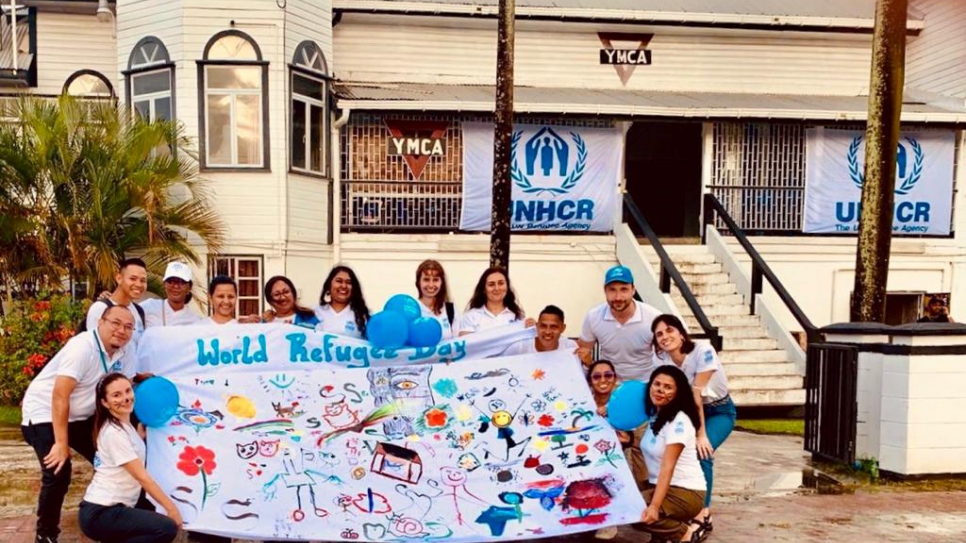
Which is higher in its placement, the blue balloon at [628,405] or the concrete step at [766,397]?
the blue balloon at [628,405]

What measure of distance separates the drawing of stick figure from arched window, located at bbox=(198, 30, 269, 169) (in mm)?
8691

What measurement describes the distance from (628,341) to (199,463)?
2.99 metres

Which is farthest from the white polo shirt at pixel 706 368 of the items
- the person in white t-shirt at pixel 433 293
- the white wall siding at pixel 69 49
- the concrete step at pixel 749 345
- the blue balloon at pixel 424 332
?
the white wall siding at pixel 69 49

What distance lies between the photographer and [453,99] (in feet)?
44.6

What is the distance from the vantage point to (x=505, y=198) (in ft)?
34.8

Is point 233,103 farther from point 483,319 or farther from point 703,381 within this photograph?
point 703,381

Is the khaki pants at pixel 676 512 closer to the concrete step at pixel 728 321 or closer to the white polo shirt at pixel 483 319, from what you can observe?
the white polo shirt at pixel 483 319

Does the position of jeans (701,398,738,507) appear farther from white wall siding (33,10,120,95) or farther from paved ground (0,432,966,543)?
white wall siding (33,10,120,95)

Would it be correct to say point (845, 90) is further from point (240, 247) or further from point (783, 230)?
point (240, 247)

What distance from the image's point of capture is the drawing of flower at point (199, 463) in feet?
16.6

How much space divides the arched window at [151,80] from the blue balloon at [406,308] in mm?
8666

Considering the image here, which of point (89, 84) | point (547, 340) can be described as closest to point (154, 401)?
point (547, 340)

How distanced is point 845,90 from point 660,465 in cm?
1326

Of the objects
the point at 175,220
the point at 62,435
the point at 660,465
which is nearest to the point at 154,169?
the point at 175,220
